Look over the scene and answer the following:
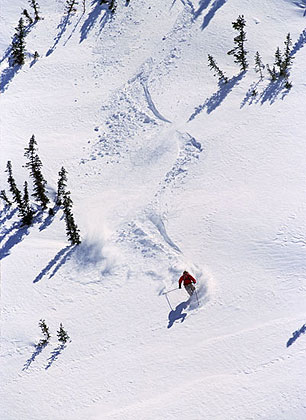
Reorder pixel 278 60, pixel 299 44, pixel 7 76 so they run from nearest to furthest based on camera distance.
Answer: pixel 278 60 < pixel 299 44 < pixel 7 76

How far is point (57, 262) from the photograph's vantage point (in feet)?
77.3

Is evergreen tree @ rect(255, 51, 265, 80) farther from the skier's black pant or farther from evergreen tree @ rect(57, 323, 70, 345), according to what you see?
evergreen tree @ rect(57, 323, 70, 345)

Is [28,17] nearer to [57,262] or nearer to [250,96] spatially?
[250,96]

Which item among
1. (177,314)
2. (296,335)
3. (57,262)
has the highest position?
(296,335)

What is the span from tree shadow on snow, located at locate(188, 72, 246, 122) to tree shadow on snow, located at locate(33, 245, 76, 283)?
1056cm

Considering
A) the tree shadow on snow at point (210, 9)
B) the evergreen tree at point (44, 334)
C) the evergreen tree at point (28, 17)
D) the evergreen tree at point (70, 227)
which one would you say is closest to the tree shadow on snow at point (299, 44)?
Answer: the tree shadow on snow at point (210, 9)

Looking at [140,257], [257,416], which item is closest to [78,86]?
[140,257]

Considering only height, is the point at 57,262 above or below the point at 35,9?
below

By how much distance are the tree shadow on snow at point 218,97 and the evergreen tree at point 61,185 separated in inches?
321

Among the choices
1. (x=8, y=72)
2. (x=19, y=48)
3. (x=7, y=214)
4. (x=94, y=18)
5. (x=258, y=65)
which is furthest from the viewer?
(x=94, y=18)

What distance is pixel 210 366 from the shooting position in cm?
1766

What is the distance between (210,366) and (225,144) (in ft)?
41.3

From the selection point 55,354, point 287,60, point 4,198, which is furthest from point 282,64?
point 55,354

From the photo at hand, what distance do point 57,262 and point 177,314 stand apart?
7.15 meters
